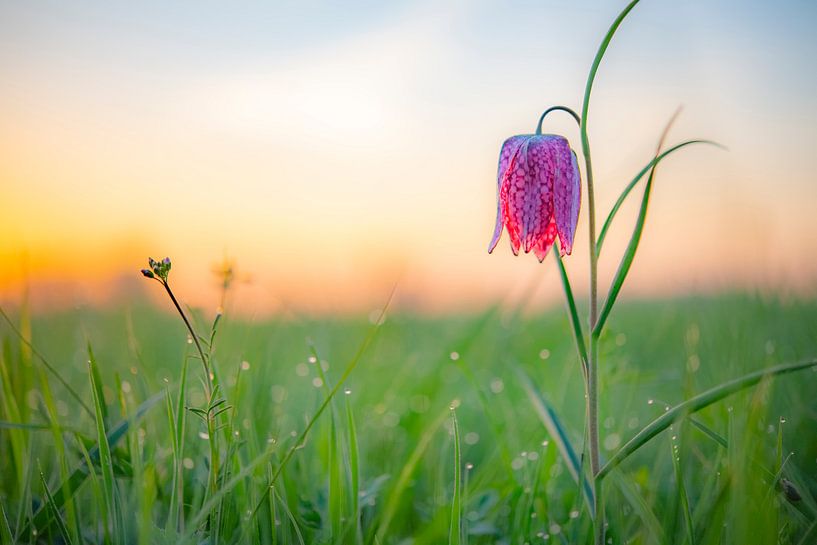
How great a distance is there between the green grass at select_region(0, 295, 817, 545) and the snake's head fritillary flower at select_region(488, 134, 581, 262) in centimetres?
30

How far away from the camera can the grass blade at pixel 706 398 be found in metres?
0.91

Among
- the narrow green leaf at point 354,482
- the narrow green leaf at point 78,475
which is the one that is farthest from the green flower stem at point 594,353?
the narrow green leaf at point 78,475

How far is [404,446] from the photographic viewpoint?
5.63 ft

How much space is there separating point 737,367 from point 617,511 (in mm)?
634

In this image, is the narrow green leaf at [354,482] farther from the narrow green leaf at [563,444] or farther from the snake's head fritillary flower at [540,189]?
the snake's head fritillary flower at [540,189]

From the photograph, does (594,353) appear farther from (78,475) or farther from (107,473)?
(78,475)

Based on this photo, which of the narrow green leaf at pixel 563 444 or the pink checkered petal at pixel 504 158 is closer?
the narrow green leaf at pixel 563 444

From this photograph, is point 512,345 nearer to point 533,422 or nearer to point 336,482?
point 533,422

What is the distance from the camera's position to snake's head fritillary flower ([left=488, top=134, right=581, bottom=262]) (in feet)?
4.21

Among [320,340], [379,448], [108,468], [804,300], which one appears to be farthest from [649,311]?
[108,468]

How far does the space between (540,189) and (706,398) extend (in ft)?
1.70

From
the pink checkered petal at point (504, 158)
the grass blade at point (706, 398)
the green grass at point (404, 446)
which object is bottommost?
the green grass at point (404, 446)

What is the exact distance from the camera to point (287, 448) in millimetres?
1492

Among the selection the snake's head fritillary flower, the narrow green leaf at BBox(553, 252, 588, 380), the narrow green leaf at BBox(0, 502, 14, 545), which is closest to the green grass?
the narrow green leaf at BBox(0, 502, 14, 545)
